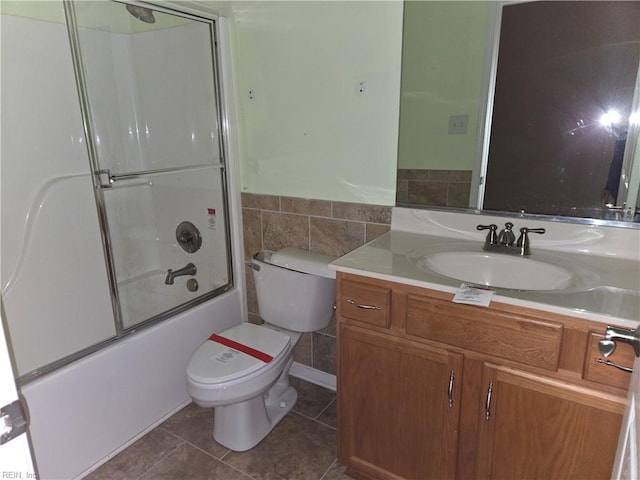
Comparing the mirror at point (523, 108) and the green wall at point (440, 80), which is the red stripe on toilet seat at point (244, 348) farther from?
the green wall at point (440, 80)

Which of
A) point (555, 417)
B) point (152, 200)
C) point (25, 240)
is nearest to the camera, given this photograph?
point (555, 417)

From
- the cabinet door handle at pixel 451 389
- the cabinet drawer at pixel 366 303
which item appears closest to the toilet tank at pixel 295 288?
the cabinet drawer at pixel 366 303

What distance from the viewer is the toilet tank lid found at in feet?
5.93

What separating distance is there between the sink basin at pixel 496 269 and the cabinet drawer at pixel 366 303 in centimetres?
18

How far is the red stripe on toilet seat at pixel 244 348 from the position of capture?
5.74 ft

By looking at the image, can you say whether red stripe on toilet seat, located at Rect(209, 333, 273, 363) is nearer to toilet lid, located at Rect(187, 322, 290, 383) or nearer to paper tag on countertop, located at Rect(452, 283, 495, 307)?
toilet lid, located at Rect(187, 322, 290, 383)

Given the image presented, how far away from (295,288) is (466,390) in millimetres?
858

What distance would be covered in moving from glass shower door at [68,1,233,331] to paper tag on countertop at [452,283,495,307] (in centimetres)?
144

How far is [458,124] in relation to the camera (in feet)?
5.59

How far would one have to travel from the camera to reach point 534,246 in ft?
5.15

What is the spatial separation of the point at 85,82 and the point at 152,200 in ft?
2.20

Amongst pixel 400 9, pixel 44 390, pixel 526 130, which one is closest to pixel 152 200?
pixel 44 390

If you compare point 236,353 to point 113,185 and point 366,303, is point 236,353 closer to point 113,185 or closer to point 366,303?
point 366,303

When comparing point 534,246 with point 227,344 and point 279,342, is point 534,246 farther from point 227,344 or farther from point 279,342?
point 227,344
